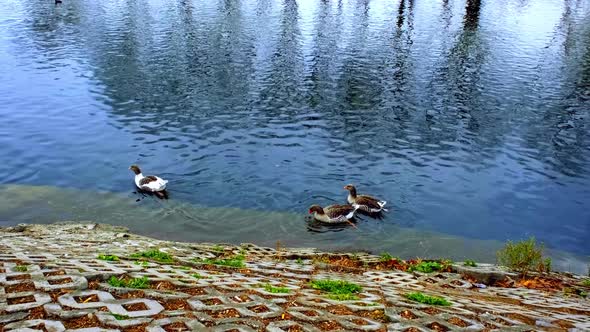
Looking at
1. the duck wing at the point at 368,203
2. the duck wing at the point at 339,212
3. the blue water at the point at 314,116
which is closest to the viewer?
the duck wing at the point at 339,212

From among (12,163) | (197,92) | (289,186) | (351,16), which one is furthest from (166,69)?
(351,16)

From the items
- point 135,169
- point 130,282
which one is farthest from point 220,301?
point 135,169

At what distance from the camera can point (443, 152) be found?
80.9 feet

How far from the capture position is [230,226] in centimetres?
1864

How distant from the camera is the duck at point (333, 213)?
61.5 feet

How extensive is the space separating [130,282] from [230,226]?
32.4 ft

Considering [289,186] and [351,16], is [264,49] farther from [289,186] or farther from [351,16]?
[289,186]

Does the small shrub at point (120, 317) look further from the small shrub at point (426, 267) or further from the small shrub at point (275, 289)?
the small shrub at point (426, 267)

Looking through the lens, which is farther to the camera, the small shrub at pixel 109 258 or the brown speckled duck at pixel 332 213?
the brown speckled duck at pixel 332 213

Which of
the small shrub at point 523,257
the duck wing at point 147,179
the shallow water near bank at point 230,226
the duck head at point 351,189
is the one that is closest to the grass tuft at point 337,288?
the small shrub at point 523,257

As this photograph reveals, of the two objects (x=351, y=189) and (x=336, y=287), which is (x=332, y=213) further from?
(x=336, y=287)

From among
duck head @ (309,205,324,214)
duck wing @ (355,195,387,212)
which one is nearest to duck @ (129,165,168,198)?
duck head @ (309,205,324,214)

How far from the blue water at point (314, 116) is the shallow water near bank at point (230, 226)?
0.92ft

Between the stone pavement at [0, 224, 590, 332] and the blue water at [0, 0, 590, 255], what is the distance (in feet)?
22.8
